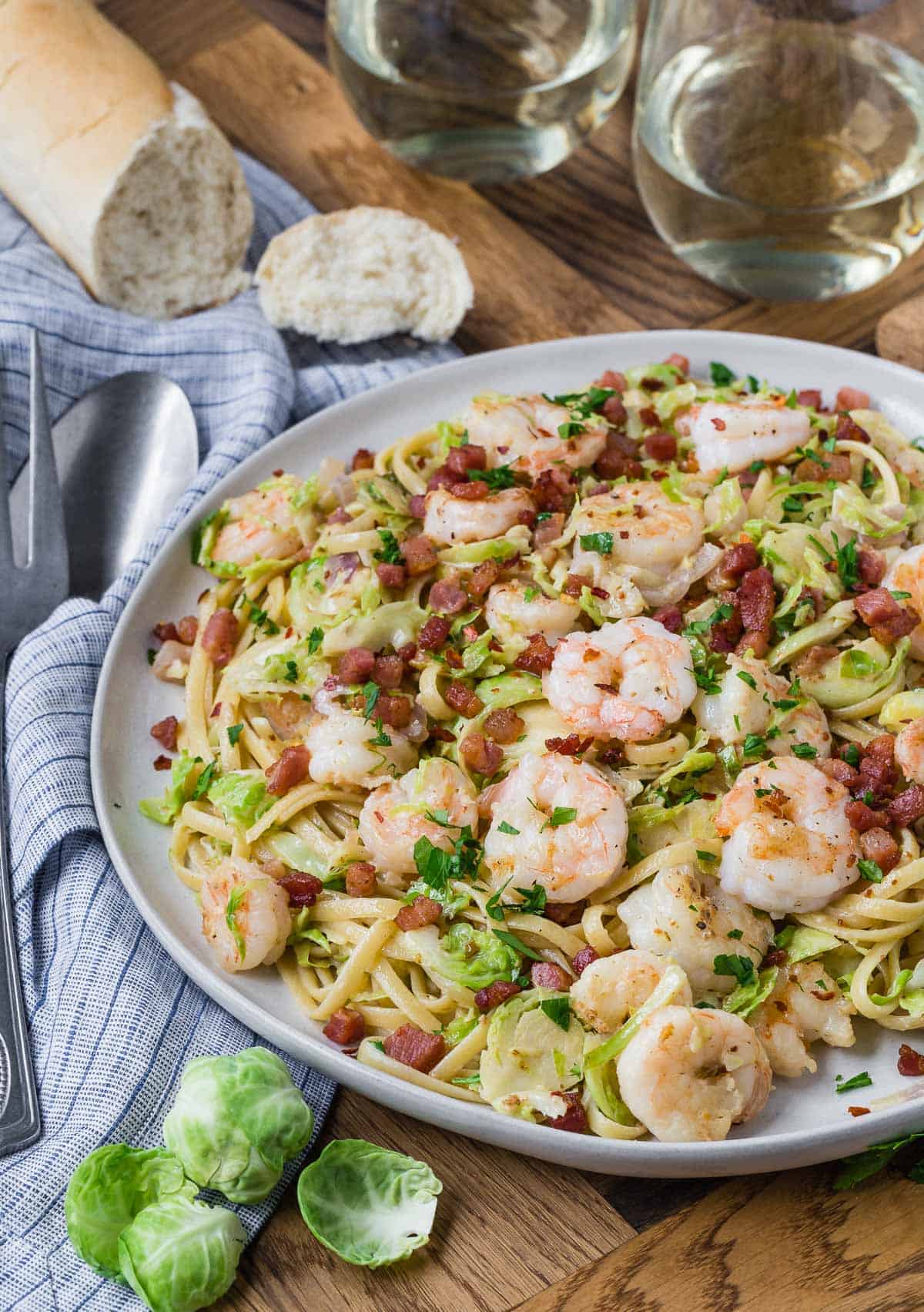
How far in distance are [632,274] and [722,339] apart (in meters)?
1.23

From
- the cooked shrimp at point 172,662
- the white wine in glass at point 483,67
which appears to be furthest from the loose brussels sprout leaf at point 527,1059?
the white wine in glass at point 483,67

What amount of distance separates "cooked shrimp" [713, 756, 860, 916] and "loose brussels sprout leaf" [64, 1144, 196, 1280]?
1.60m

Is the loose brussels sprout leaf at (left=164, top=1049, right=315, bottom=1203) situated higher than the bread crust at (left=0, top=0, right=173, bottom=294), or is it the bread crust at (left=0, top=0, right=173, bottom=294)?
the bread crust at (left=0, top=0, right=173, bottom=294)

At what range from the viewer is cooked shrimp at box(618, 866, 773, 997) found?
3.52 metres

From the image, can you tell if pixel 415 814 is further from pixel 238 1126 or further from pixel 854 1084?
pixel 854 1084

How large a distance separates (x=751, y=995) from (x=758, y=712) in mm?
787

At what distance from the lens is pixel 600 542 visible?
4211mm

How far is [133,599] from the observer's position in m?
4.61

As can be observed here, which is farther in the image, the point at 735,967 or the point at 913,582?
the point at 913,582

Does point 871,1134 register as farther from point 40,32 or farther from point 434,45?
point 40,32

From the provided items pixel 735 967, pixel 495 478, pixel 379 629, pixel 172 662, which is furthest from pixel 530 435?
pixel 735 967

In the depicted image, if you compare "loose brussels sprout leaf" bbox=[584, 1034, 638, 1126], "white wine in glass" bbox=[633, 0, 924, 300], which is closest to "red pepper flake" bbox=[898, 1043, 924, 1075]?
"loose brussels sprout leaf" bbox=[584, 1034, 638, 1126]

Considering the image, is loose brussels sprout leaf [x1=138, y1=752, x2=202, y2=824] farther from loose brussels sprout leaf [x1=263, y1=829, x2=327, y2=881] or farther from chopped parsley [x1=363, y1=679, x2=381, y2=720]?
chopped parsley [x1=363, y1=679, x2=381, y2=720]

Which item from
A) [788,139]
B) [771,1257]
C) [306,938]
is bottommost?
[771,1257]
